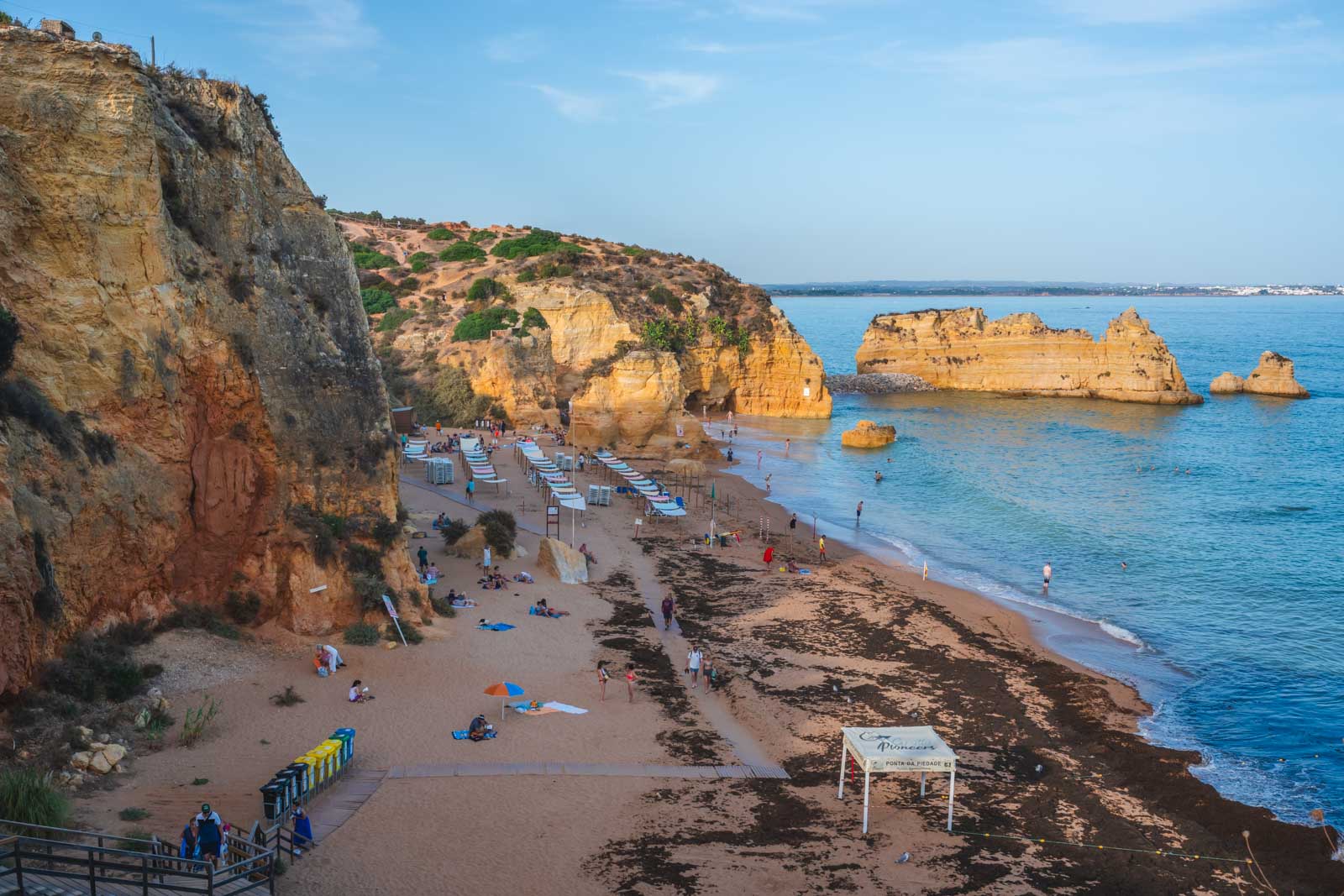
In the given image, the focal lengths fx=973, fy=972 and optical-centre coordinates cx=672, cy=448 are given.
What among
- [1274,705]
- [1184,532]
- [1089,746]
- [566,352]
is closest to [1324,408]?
[1184,532]

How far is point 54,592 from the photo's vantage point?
52.3 ft

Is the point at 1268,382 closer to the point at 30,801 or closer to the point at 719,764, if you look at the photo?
the point at 719,764

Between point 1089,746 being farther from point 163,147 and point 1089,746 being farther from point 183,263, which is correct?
point 163,147

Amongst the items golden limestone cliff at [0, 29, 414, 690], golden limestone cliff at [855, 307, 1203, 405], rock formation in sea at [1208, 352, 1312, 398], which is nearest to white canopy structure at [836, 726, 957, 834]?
golden limestone cliff at [0, 29, 414, 690]

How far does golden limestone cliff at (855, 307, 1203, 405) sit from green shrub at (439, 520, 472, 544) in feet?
211

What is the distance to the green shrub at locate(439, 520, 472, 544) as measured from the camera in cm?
3144

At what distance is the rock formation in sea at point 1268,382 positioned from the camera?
84625mm

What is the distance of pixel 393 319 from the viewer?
67438 mm

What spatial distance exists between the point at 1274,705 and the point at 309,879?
21.0 metres

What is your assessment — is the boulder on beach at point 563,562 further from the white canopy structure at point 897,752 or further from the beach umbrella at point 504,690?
the white canopy structure at point 897,752

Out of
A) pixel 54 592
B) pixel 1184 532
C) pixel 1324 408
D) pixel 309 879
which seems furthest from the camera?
pixel 1324 408

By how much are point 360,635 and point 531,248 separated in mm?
58928

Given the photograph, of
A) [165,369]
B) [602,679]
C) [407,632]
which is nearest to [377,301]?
[407,632]

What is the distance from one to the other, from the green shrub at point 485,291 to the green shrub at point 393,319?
14.5ft
